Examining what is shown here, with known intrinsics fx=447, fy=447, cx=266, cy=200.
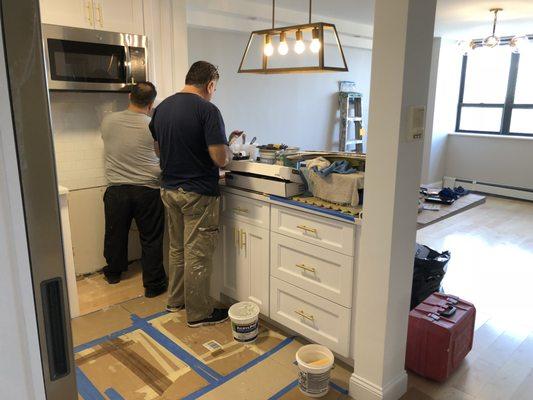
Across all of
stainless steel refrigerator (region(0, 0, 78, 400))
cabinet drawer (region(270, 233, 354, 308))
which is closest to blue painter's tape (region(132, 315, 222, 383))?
cabinet drawer (region(270, 233, 354, 308))

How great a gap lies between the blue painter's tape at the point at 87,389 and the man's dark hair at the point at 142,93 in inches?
71.8

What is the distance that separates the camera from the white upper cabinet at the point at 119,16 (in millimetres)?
3182

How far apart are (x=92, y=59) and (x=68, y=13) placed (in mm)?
331

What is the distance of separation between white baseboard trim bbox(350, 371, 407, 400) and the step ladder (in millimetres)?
4416

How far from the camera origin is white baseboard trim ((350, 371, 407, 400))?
2.17m

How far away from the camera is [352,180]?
7.67 ft

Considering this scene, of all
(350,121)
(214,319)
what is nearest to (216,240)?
(214,319)

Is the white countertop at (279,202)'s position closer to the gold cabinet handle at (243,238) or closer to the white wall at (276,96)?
the gold cabinet handle at (243,238)

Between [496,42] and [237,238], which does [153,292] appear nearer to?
[237,238]

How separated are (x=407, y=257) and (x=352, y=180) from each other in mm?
481

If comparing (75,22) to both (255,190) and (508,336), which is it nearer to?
(255,190)

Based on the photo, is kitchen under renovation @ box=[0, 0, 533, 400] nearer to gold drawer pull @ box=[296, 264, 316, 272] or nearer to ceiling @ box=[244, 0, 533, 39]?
gold drawer pull @ box=[296, 264, 316, 272]

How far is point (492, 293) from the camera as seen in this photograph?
3.48 m

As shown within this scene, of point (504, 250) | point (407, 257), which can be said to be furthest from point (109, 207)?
point (504, 250)
